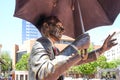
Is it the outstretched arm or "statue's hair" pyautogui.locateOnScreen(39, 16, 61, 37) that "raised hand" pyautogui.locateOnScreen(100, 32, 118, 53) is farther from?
"statue's hair" pyautogui.locateOnScreen(39, 16, 61, 37)

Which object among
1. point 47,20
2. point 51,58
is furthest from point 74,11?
point 51,58

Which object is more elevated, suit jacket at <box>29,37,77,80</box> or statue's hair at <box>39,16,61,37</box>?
statue's hair at <box>39,16,61,37</box>

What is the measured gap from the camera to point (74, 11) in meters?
2.74

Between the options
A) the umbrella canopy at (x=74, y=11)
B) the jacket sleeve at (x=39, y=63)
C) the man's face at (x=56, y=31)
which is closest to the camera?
the jacket sleeve at (x=39, y=63)

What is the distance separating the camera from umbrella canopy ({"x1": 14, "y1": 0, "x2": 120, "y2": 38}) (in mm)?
2586

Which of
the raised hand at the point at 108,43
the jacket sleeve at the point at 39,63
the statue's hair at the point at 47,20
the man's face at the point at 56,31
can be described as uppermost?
the statue's hair at the point at 47,20

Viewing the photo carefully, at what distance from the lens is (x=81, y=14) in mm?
2777

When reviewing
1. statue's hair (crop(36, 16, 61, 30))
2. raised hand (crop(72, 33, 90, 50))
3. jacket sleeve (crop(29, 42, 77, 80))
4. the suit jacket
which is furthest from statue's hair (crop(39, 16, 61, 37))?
raised hand (crop(72, 33, 90, 50))

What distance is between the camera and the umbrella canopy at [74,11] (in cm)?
259

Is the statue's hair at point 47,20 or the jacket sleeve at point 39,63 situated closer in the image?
the jacket sleeve at point 39,63

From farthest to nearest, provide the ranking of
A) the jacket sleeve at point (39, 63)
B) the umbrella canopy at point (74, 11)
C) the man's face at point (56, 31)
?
the umbrella canopy at point (74, 11)
the man's face at point (56, 31)
the jacket sleeve at point (39, 63)

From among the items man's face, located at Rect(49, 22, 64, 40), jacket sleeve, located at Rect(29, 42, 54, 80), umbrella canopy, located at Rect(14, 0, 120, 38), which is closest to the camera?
jacket sleeve, located at Rect(29, 42, 54, 80)

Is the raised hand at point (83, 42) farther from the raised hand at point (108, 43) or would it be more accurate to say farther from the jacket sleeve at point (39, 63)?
the raised hand at point (108, 43)

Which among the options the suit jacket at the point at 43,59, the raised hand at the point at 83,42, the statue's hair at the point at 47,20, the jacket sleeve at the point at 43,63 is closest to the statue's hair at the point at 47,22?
the statue's hair at the point at 47,20
